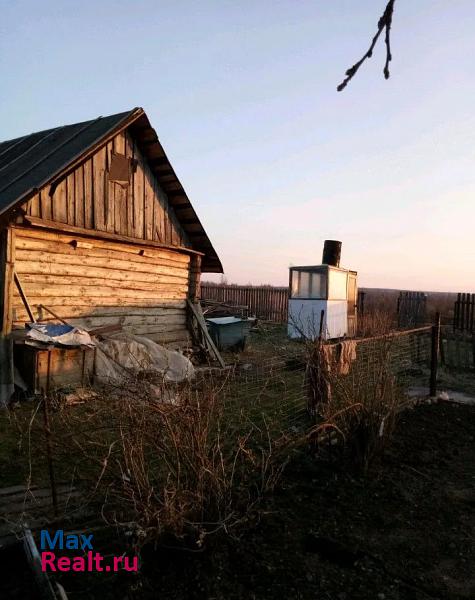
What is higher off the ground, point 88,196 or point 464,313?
point 88,196

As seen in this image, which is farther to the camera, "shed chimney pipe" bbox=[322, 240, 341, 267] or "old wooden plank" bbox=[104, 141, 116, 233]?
"shed chimney pipe" bbox=[322, 240, 341, 267]

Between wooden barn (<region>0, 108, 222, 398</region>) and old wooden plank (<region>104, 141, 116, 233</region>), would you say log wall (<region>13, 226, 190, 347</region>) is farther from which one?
old wooden plank (<region>104, 141, 116, 233</region>)

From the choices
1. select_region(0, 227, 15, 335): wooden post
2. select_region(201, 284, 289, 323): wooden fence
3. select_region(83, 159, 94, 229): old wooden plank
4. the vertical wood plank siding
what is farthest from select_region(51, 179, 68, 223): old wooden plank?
select_region(201, 284, 289, 323): wooden fence

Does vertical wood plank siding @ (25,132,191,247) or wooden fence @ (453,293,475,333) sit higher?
vertical wood plank siding @ (25,132,191,247)

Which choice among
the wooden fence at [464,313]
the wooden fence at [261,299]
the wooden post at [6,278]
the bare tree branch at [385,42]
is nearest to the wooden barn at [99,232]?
the wooden post at [6,278]

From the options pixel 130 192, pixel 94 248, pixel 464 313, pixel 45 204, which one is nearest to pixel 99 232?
pixel 94 248

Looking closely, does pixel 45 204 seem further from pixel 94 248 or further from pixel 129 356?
pixel 129 356

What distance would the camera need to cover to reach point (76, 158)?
334 inches

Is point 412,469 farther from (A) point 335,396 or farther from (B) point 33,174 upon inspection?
(B) point 33,174

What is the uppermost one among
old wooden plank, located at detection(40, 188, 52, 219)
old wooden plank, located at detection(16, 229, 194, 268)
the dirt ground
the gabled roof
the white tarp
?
the gabled roof

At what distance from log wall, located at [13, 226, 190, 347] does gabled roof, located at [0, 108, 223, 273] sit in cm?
73

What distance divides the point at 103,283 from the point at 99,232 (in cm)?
112

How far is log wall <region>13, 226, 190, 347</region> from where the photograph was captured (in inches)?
328

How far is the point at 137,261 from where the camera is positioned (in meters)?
10.8
